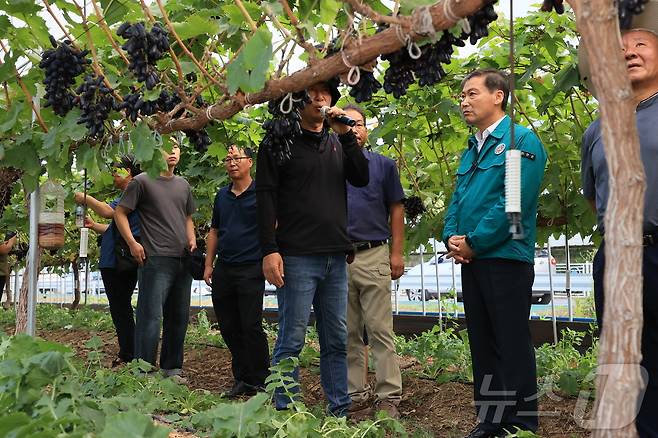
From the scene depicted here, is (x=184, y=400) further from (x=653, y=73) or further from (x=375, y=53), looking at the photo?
(x=653, y=73)

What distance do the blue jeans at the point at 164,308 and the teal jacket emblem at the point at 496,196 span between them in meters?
2.57

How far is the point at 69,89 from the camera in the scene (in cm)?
340

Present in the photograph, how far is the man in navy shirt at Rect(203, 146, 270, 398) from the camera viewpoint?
4918 mm

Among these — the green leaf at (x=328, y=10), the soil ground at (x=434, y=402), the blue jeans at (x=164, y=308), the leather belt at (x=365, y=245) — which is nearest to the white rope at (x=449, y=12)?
the green leaf at (x=328, y=10)

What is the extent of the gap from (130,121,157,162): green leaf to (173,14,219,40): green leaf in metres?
0.49

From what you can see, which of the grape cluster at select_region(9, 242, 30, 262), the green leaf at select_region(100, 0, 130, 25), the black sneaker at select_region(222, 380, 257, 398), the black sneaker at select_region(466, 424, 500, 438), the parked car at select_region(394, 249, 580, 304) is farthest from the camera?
the parked car at select_region(394, 249, 580, 304)

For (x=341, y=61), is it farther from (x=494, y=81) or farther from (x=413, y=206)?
(x=413, y=206)

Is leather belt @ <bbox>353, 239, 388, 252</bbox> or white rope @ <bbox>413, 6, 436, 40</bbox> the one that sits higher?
white rope @ <bbox>413, 6, 436, 40</bbox>

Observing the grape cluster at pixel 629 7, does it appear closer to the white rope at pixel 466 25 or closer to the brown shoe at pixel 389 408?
the white rope at pixel 466 25

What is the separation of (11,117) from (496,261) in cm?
252

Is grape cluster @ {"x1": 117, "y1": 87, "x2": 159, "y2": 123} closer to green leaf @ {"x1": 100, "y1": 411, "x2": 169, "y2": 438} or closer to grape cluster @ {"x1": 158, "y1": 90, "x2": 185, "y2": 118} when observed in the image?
grape cluster @ {"x1": 158, "y1": 90, "x2": 185, "y2": 118}

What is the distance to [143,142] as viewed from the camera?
10.8ft

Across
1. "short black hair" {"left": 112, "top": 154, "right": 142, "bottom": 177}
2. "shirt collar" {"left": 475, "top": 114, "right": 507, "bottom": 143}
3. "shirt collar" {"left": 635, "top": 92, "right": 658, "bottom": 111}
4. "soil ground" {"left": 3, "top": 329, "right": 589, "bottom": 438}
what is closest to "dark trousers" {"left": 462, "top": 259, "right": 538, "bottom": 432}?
"soil ground" {"left": 3, "top": 329, "right": 589, "bottom": 438}

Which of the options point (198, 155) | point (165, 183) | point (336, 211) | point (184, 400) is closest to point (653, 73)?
point (336, 211)
